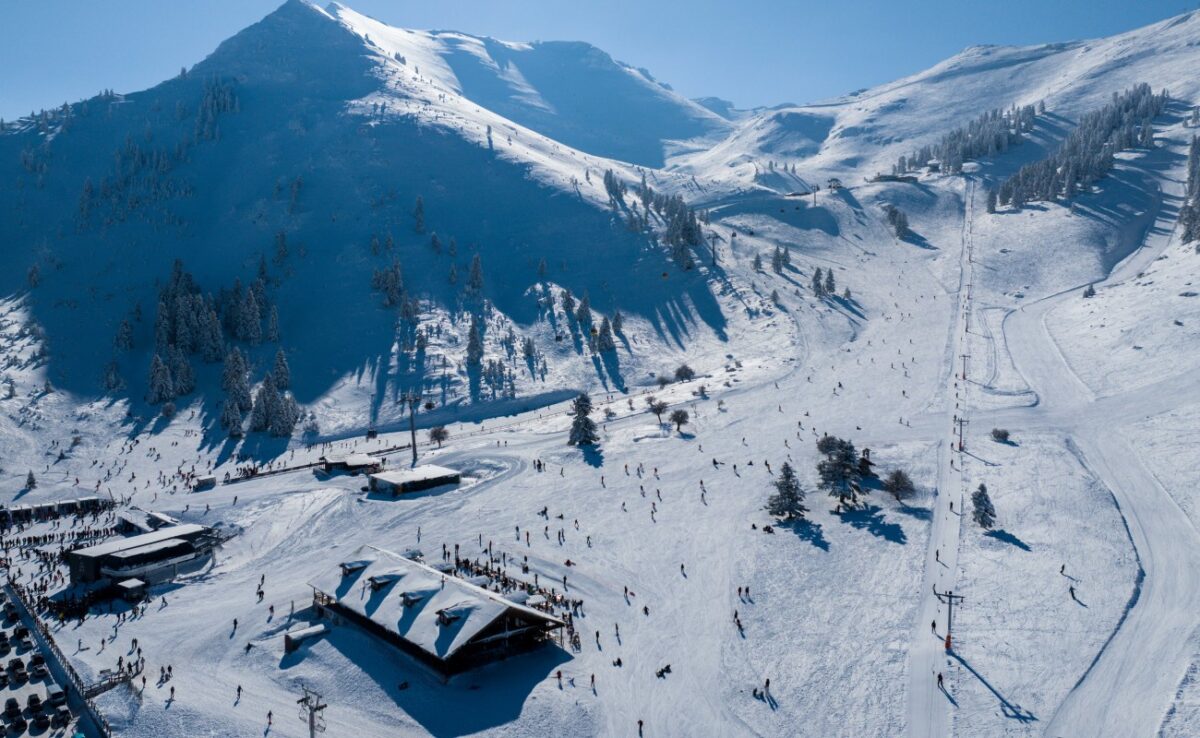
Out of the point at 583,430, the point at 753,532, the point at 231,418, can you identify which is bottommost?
the point at 753,532

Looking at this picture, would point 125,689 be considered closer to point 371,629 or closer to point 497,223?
point 371,629

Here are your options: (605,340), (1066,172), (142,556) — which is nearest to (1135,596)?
(142,556)

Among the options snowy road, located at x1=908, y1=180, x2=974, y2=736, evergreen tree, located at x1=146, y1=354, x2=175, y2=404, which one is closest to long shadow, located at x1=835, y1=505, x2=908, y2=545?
snowy road, located at x1=908, y1=180, x2=974, y2=736

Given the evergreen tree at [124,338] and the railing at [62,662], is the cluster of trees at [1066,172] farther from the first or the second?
the railing at [62,662]

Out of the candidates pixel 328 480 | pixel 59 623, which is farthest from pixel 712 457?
pixel 59 623

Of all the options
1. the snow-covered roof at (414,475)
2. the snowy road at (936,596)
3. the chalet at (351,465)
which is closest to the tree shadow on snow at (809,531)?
the snowy road at (936,596)

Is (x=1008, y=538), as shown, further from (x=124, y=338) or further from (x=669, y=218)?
(x=669, y=218)
